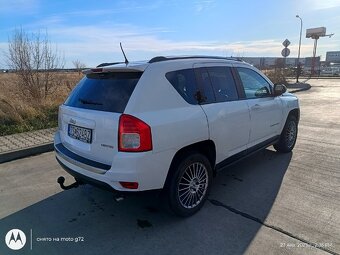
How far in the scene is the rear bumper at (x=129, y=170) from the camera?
283cm

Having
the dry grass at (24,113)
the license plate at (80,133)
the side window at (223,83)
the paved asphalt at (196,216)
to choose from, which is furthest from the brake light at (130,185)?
the dry grass at (24,113)

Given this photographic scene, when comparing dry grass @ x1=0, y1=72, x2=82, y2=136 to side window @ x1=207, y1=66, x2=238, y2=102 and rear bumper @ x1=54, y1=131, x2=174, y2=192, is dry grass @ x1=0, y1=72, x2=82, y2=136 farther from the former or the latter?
side window @ x1=207, y1=66, x2=238, y2=102

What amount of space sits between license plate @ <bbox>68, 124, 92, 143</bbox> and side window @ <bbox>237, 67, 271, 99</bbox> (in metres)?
2.45

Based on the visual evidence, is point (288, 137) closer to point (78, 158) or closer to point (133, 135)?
point (133, 135)

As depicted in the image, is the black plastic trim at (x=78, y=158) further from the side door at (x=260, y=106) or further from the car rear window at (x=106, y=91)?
the side door at (x=260, y=106)

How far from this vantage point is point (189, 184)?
341 centimetres

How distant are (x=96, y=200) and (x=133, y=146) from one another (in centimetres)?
147

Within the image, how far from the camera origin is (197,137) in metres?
3.29

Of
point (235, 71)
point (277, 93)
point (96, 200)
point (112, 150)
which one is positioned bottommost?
point (96, 200)

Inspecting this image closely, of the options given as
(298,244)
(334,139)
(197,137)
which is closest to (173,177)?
(197,137)

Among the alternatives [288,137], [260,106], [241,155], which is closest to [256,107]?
[260,106]

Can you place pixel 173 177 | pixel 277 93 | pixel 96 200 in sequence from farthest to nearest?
pixel 277 93
pixel 96 200
pixel 173 177

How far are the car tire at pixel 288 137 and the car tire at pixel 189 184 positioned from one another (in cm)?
251

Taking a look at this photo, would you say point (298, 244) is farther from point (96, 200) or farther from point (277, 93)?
point (277, 93)
